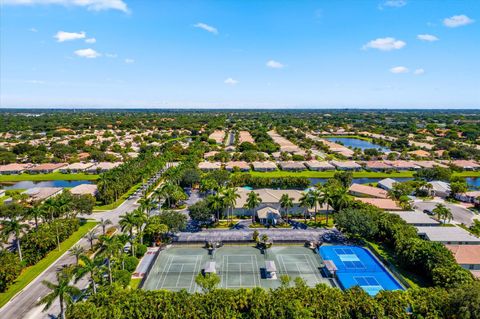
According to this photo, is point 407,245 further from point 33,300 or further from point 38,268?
point 38,268

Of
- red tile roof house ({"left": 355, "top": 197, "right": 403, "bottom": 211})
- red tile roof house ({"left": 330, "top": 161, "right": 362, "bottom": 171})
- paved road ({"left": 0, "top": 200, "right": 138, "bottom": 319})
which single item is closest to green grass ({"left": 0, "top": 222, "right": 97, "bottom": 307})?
paved road ({"left": 0, "top": 200, "right": 138, "bottom": 319})

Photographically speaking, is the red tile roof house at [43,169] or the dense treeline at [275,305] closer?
the dense treeline at [275,305]

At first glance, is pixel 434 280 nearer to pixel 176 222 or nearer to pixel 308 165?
pixel 176 222

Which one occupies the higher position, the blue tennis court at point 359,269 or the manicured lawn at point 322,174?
the manicured lawn at point 322,174

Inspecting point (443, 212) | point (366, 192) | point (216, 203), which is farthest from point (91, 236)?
point (443, 212)

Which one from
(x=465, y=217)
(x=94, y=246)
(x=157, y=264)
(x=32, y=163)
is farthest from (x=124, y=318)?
(x=32, y=163)

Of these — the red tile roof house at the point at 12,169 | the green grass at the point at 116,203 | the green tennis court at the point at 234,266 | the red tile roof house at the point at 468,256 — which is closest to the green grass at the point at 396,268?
the red tile roof house at the point at 468,256

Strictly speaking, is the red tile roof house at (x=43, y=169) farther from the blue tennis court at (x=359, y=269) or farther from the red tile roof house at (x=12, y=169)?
the blue tennis court at (x=359, y=269)
